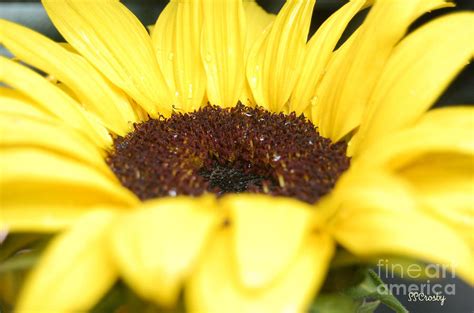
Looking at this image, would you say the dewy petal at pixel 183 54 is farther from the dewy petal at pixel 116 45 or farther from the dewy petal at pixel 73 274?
the dewy petal at pixel 73 274

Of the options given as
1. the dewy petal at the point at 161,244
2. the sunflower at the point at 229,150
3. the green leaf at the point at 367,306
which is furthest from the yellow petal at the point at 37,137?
the green leaf at the point at 367,306

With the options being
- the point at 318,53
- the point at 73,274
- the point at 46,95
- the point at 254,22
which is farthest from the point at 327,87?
the point at 73,274

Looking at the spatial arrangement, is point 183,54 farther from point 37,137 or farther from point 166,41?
point 37,137

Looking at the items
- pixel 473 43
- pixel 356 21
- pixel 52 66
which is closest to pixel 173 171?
pixel 52 66

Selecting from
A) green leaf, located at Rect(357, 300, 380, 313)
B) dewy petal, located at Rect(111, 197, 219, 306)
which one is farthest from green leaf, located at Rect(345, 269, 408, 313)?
dewy petal, located at Rect(111, 197, 219, 306)

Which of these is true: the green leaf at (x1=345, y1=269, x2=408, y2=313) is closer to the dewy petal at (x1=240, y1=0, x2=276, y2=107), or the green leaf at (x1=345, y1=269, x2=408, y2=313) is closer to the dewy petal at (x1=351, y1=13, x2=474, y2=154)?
the dewy petal at (x1=351, y1=13, x2=474, y2=154)
